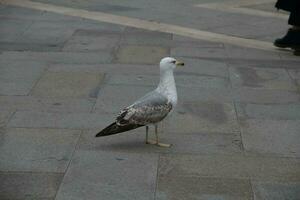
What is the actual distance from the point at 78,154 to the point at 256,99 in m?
2.69

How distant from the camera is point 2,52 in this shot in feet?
33.5

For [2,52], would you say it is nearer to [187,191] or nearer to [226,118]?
[226,118]

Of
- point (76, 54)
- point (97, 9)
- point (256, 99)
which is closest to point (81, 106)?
point (256, 99)

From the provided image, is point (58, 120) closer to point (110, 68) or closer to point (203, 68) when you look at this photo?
point (110, 68)

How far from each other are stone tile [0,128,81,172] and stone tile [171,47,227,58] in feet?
12.7

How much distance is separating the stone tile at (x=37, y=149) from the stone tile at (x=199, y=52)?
3876 millimetres

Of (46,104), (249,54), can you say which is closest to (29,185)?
(46,104)

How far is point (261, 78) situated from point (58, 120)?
310 centimetres

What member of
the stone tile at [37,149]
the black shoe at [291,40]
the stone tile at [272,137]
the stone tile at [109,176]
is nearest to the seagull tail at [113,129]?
the stone tile at [109,176]

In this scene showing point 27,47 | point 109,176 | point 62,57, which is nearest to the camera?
point 109,176

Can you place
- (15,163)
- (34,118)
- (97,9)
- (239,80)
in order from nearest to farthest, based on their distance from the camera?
(15,163), (34,118), (239,80), (97,9)

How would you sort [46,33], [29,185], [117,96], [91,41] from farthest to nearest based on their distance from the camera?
[46,33] < [91,41] < [117,96] < [29,185]

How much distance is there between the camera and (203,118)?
7.40 meters

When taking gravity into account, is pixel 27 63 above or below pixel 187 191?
below
